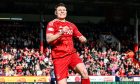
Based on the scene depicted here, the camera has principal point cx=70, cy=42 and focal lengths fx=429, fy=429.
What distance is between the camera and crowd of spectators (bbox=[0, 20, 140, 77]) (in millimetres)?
23531

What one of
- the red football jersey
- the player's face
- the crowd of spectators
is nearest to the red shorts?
the red football jersey

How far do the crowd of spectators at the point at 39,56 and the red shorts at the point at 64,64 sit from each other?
14017 millimetres

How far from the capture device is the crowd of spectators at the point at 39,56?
23531 millimetres

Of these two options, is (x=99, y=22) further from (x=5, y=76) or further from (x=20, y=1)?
(x=5, y=76)

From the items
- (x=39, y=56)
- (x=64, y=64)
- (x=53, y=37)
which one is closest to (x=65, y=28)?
(x=53, y=37)

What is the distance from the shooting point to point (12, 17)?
30172 millimetres

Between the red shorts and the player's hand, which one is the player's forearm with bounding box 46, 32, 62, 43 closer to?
the player's hand

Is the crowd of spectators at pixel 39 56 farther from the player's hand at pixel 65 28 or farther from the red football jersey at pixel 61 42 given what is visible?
the player's hand at pixel 65 28

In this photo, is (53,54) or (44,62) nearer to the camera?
(53,54)

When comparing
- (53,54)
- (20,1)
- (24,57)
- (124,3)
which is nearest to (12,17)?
(20,1)

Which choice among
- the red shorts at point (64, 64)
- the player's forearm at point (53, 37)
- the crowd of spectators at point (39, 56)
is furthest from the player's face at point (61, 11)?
the crowd of spectators at point (39, 56)

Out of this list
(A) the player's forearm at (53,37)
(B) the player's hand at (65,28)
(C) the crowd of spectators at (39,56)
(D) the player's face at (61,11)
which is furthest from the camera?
(C) the crowd of spectators at (39,56)

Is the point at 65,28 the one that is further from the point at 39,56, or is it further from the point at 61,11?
the point at 39,56

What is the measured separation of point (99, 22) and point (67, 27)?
24.0m
